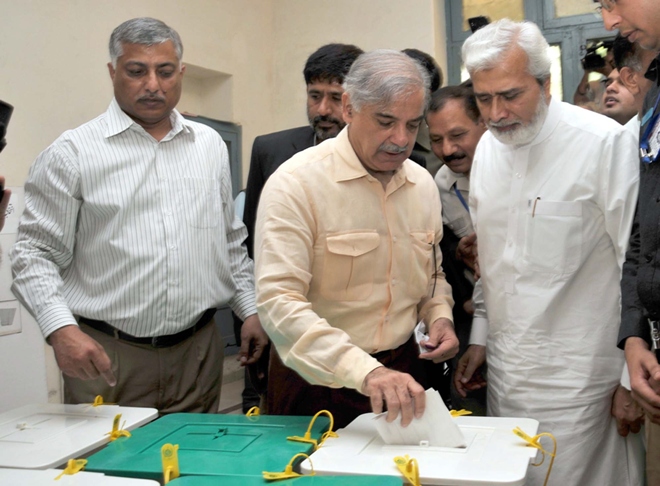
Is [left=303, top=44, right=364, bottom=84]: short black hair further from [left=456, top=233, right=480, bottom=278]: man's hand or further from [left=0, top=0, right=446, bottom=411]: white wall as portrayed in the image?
[left=0, top=0, right=446, bottom=411]: white wall

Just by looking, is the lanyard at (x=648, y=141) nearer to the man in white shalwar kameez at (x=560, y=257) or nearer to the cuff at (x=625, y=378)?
the man in white shalwar kameez at (x=560, y=257)

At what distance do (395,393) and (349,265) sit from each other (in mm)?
433

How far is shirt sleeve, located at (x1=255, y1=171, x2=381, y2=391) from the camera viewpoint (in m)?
1.61

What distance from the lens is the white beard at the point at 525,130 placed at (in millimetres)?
1948

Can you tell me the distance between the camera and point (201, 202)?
229cm

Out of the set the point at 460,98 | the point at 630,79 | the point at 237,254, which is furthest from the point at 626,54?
the point at 237,254

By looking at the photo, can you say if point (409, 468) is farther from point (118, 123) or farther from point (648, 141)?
point (118, 123)

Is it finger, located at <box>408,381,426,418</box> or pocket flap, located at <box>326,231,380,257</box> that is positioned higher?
pocket flap, located at <box>326,231,380,257</box>

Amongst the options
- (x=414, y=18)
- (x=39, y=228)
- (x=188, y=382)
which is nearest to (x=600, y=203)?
(x=188, y=382)

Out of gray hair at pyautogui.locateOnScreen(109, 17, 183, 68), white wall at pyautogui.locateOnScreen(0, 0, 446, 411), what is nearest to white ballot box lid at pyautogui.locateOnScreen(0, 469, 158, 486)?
gray hair at pyautogui.locateOnScreen(109, 17, 183, 68)

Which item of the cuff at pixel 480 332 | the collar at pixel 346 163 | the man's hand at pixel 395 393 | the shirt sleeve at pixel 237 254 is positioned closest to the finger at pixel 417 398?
the man's hand at pixel 395 393

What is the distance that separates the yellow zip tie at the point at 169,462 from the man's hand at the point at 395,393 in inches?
16.6

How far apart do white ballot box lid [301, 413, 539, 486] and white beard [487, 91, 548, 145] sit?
79cm

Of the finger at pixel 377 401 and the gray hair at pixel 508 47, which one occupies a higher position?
the gray hair at pixel 508 47
